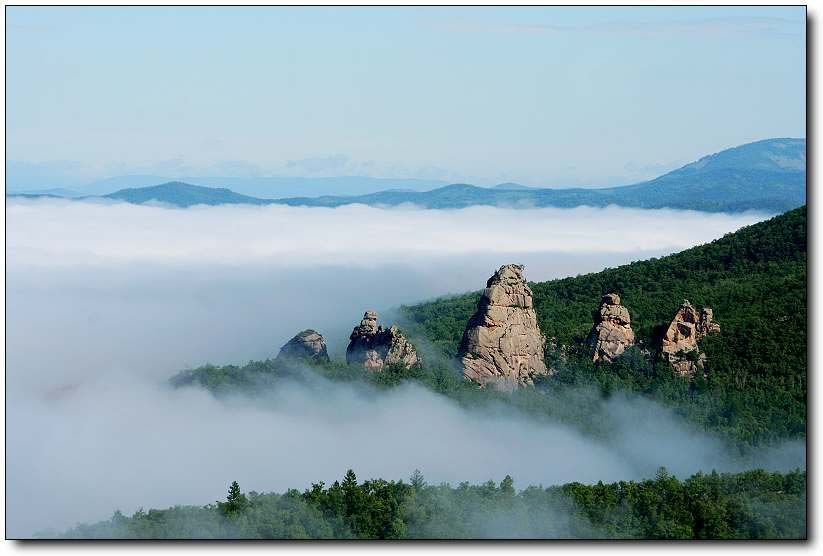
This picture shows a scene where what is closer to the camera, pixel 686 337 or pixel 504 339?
pixel 686 337

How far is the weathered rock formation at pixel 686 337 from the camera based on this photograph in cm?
2539

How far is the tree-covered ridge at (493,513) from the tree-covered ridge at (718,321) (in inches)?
83.9

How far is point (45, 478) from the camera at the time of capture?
65.0ft

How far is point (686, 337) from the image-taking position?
25.7 meters

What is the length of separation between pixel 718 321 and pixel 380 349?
635 centimetres

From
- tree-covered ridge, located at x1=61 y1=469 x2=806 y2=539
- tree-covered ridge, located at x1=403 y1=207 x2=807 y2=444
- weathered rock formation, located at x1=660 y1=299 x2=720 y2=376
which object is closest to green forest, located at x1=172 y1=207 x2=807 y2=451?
tree-covered ridge, located at x1=403 y1=207 x2=807 y2=444

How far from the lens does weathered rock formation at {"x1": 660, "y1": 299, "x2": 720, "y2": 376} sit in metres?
25.4

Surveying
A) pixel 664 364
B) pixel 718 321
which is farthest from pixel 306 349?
pixel 718 321

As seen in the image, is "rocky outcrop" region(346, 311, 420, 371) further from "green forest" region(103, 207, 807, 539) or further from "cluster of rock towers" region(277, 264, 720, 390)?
"green forest" region(103, 207, 807, 539)

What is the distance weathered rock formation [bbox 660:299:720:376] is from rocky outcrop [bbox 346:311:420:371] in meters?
4.69

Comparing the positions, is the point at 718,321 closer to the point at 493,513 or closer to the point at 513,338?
the point at 513,338

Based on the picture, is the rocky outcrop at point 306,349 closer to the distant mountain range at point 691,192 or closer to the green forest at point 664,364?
the green forest at point 664,364

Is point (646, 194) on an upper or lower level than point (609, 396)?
upper

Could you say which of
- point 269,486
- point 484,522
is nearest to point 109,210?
point 269,486
